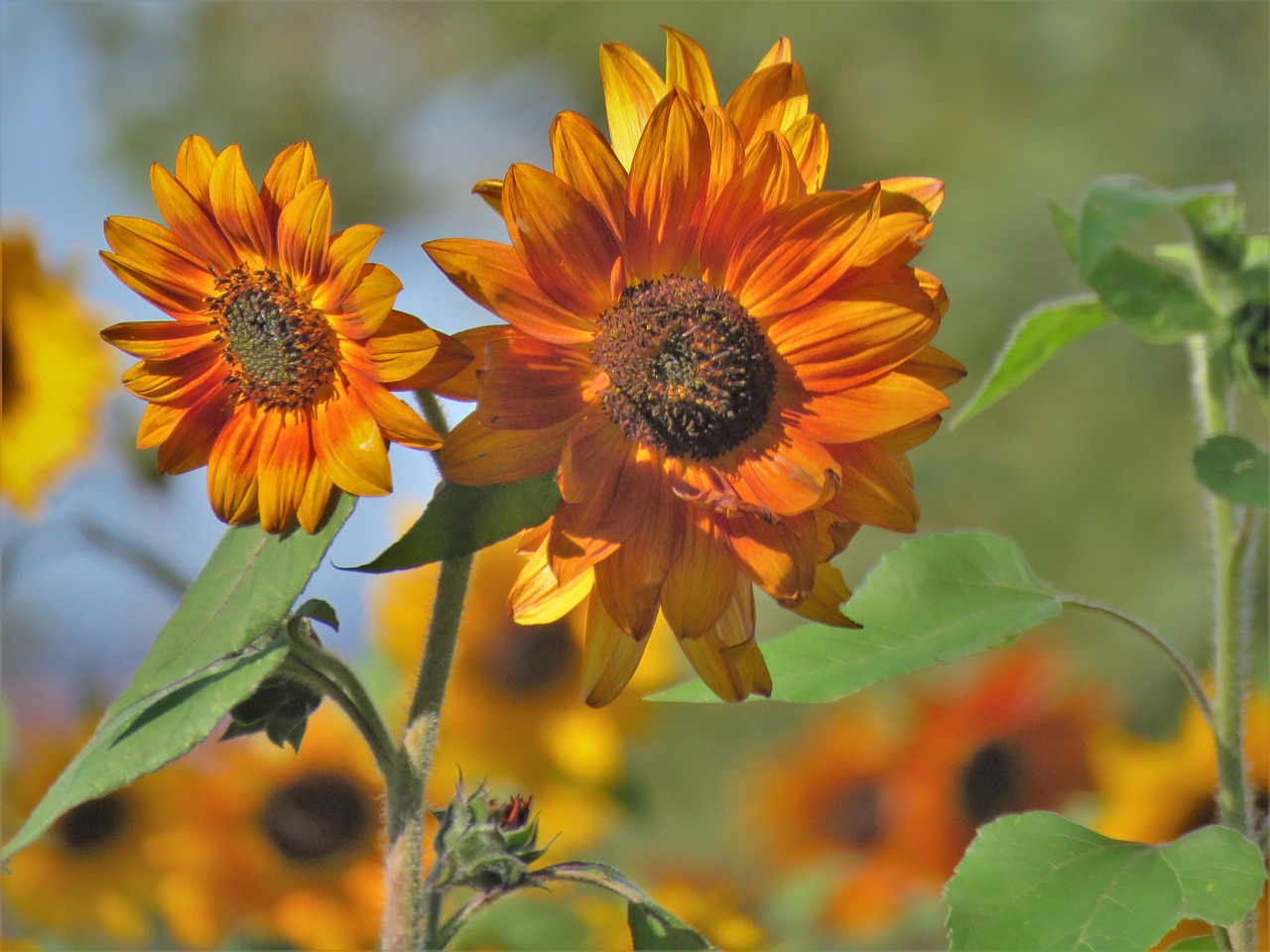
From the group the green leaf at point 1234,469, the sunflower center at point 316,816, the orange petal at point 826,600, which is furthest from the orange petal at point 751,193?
the sunflower center at point 316,816

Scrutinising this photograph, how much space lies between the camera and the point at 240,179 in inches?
15.0

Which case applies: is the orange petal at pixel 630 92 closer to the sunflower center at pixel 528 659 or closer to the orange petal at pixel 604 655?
the orange petal at pixel 604 655

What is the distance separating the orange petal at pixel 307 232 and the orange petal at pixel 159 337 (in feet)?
0.12

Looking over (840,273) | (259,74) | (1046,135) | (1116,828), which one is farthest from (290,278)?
(259,74)

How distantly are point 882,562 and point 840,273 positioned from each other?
0.58 feet

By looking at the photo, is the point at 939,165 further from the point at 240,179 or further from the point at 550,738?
the point at 240,179

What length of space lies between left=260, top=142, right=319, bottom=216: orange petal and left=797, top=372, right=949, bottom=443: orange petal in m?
0.17

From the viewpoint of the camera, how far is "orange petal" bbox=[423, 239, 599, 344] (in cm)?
38

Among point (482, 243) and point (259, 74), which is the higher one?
point (259, 74)

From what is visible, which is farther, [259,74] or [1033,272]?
[259,74]

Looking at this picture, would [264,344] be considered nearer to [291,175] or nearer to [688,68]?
[291,175]

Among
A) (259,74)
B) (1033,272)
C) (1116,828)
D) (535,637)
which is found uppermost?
(259,74)

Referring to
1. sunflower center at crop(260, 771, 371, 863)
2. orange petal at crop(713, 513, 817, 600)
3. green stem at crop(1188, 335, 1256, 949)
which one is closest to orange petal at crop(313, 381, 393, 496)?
orange petal at crop(713, 513, 817, 600)

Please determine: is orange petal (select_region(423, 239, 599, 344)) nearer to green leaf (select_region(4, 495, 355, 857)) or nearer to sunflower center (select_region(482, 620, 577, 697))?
green leaf (select_region(4, 495, 355, 857))
